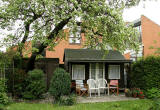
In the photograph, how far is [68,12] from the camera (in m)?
7.45

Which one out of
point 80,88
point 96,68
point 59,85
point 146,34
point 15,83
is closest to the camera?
point 59,85

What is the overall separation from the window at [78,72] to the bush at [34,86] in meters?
3.29

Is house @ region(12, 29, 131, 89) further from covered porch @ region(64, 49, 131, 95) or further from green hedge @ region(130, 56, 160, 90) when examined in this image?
green hedge @ region(130, 56, 160, 90)

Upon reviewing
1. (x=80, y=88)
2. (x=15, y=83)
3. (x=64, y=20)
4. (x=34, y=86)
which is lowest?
(x=80, y=88)

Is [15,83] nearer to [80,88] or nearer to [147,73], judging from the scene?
[80,88]

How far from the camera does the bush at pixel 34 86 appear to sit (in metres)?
7.75

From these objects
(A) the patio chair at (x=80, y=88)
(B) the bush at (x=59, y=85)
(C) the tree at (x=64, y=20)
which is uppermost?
(C) the tree at (x=64, y=20)

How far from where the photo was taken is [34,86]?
7.78 meters

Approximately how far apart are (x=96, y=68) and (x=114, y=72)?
160 centimetres

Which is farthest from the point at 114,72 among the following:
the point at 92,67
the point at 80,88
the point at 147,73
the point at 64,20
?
the point at 64,20


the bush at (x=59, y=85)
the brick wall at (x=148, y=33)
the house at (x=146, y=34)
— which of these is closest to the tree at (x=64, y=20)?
the bush at (x=59, y=85)

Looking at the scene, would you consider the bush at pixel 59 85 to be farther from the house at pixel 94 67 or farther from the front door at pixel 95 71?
the front door at pixel 95 71

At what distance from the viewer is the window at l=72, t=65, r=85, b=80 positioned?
35.7 feet

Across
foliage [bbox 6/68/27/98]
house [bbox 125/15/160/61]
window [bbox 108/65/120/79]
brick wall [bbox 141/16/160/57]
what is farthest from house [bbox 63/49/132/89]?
brick wall [bbox 141/16/160/57]
